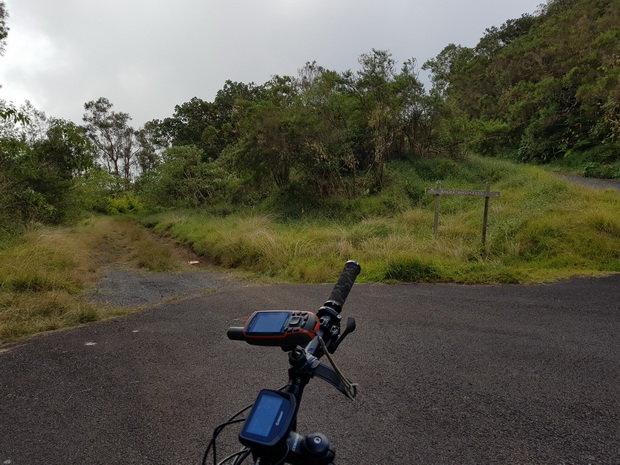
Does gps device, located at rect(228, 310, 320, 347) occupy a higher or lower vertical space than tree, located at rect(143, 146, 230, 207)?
lower

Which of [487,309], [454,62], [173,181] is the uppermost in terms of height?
[454,62]

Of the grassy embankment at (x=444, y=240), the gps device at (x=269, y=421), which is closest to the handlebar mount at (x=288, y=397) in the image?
the gps device at (x=269, y=421)

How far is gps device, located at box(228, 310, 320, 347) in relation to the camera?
0.96 metres

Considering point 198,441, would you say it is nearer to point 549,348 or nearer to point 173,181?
point 549,348

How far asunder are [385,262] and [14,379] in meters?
5.98

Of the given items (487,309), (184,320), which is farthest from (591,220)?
(184,320)

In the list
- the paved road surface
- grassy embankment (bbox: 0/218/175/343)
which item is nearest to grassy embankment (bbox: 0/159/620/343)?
grassy embankment (bbox: 0/218/175/343)

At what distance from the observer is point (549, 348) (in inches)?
148

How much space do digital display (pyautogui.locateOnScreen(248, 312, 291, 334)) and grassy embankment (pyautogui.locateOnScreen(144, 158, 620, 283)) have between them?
6089 mm

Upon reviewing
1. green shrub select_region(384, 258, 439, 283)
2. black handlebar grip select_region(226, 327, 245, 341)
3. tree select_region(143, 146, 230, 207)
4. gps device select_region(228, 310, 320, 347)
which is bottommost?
green shrub select_region(384, 258, 439, 283)

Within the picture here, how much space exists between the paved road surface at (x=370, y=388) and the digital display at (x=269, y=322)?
162 centimetres

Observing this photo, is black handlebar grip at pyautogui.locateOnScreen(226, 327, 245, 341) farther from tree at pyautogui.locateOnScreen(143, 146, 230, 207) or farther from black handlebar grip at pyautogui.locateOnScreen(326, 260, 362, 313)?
tree at pyautogui.locateOnScreen(143, 146, 230, 207)

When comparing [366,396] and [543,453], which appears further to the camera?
[366,396]

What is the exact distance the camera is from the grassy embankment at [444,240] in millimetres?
7203
